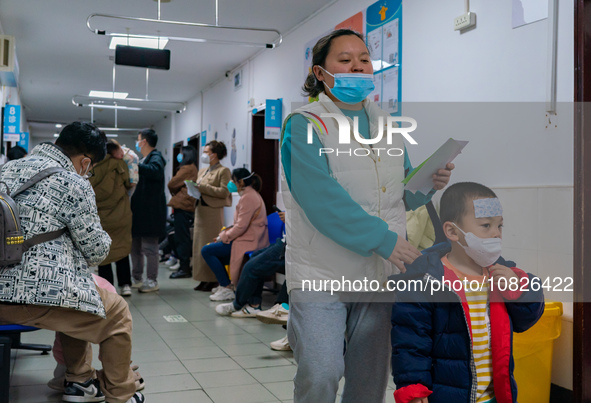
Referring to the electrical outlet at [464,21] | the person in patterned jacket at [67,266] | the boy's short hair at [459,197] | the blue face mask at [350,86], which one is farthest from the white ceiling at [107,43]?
the boy's short hair at [459,197]

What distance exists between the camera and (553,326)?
2.76 metres

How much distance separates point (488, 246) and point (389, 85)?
10.1 ft

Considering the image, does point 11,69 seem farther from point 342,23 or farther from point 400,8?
point 400,8

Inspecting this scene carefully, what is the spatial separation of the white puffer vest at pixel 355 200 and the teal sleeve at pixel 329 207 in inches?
1.5

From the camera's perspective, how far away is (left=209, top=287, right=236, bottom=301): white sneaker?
5.64 meters

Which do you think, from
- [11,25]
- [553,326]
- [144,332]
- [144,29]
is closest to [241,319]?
[144,332]

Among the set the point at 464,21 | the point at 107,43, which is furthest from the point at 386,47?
the point at 107,43

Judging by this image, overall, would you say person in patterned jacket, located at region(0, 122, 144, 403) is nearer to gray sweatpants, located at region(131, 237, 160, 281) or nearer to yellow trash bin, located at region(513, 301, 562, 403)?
yellow trash bin, located at region(513, 301, 562, 403)

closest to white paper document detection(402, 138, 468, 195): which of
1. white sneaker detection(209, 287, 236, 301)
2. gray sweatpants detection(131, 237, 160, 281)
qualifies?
white sneaker detection(209, 287, 236, 301)

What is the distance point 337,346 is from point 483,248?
0.51m

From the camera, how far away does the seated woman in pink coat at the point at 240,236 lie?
545 centimetres

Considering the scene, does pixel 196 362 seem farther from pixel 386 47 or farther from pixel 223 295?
pixel 386 47

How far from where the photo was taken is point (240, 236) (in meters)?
5.51

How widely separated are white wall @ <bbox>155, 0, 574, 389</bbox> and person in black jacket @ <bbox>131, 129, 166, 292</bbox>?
270 cm
